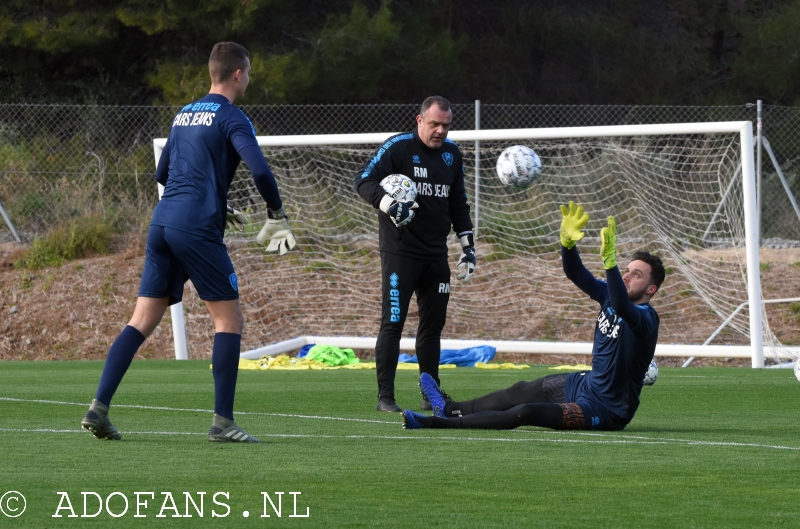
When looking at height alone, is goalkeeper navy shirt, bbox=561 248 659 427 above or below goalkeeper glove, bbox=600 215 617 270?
below

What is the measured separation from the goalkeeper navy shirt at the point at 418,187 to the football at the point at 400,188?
5.4 inches

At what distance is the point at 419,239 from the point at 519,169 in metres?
1.61

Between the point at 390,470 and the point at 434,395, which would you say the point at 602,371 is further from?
the point at 390,470

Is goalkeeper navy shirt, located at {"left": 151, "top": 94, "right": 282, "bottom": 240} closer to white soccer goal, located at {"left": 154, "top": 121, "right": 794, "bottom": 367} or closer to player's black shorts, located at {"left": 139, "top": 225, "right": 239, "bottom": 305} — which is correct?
player's black shorts, located at {"left": 139, "top": 225, "right": 239, "bottom": 305}

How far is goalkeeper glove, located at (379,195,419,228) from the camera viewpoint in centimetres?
784

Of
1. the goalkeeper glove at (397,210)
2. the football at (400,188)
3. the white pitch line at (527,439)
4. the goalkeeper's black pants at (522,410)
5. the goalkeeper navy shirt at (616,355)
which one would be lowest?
the white pitch line at (527,439)

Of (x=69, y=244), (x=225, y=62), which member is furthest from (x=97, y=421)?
(x=69, y=244)

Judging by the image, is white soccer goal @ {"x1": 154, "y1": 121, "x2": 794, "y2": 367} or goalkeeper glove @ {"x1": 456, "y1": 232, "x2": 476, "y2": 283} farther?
white soccer goal @ {"x1": 154, "y1": 121, "x2": 794, "y2": 367}

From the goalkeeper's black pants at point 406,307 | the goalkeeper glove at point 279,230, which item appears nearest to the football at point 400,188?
the goalkeeper's black pants at point 406,307

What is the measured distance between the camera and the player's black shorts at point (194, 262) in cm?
587

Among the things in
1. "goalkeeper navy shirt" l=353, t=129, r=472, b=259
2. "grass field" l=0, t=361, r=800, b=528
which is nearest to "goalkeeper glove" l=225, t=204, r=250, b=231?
"grass field" l=0, t=361, r=800, b=528

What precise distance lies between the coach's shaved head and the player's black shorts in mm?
855

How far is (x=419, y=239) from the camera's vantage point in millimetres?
8352

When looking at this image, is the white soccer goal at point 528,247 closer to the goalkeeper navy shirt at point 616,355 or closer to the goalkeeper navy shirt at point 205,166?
the goalkeeper navy shirt at point 616,355
